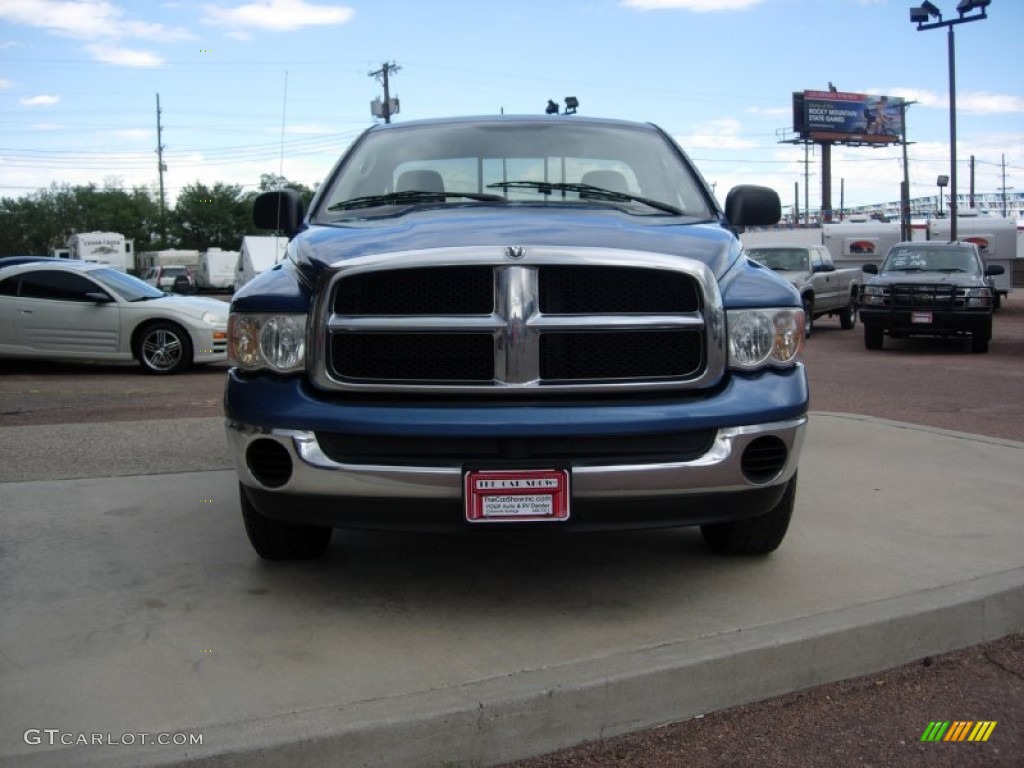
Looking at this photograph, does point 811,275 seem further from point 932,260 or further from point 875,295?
point 875,295

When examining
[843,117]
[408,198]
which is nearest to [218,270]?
[408,198]

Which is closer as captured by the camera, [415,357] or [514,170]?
[415,357]

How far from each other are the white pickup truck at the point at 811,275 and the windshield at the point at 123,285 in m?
11.2

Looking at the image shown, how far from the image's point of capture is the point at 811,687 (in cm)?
353

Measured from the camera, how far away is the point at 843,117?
93812mm

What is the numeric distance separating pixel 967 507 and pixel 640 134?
249cm

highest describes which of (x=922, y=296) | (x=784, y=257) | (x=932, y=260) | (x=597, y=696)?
(x=784, y=257)

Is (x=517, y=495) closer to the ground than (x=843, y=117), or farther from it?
closer to the ground

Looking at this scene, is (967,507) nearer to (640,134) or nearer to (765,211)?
(765,211)

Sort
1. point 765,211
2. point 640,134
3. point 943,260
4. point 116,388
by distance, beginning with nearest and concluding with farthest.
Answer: point 765,211
point 640,134
point 116,388
point 943,260

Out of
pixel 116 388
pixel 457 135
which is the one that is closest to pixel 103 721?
pixel 457 135

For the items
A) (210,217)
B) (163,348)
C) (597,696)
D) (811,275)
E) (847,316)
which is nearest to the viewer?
(597,696)

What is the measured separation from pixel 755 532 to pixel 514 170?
2039 millimetres

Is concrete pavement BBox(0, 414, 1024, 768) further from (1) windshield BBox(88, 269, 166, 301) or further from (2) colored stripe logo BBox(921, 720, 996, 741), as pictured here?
(1) windshield BBox(88, 269, 166, 301)
